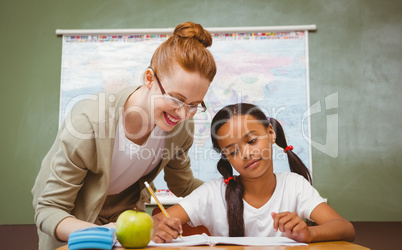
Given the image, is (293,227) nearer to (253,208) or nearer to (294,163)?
(253,208)

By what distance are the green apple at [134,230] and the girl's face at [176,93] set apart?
1.56 feet

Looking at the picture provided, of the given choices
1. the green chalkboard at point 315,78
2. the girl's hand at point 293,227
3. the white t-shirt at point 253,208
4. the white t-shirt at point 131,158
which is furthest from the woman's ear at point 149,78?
the green chalkboard at point 315,78

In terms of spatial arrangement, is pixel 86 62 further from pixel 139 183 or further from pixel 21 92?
pixel 139 183

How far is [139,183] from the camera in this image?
1480 millimetres

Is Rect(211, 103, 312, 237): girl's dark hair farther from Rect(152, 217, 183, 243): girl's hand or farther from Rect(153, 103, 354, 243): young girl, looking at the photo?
Rect(152, 217, 183, 243): girl's hand

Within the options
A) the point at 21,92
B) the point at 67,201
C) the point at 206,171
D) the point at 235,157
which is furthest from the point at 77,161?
the point at 21,92

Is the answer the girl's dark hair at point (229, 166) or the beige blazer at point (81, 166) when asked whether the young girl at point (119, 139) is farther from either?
the girl's dark hair at point (229, 166)

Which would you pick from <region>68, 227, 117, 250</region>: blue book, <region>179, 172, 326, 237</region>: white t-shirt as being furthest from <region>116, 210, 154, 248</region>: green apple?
<region>179, 172, 326, 237</region>: white t-shirt

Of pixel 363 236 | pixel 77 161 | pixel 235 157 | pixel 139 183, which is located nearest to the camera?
pixel 77 161

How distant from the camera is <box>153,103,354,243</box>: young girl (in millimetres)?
1253

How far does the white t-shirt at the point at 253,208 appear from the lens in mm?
1257

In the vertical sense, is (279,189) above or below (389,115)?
below

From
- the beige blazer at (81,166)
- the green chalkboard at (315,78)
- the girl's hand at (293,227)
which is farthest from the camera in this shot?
the green chalkboard at (315,78)

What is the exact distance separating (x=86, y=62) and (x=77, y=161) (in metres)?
2.11
